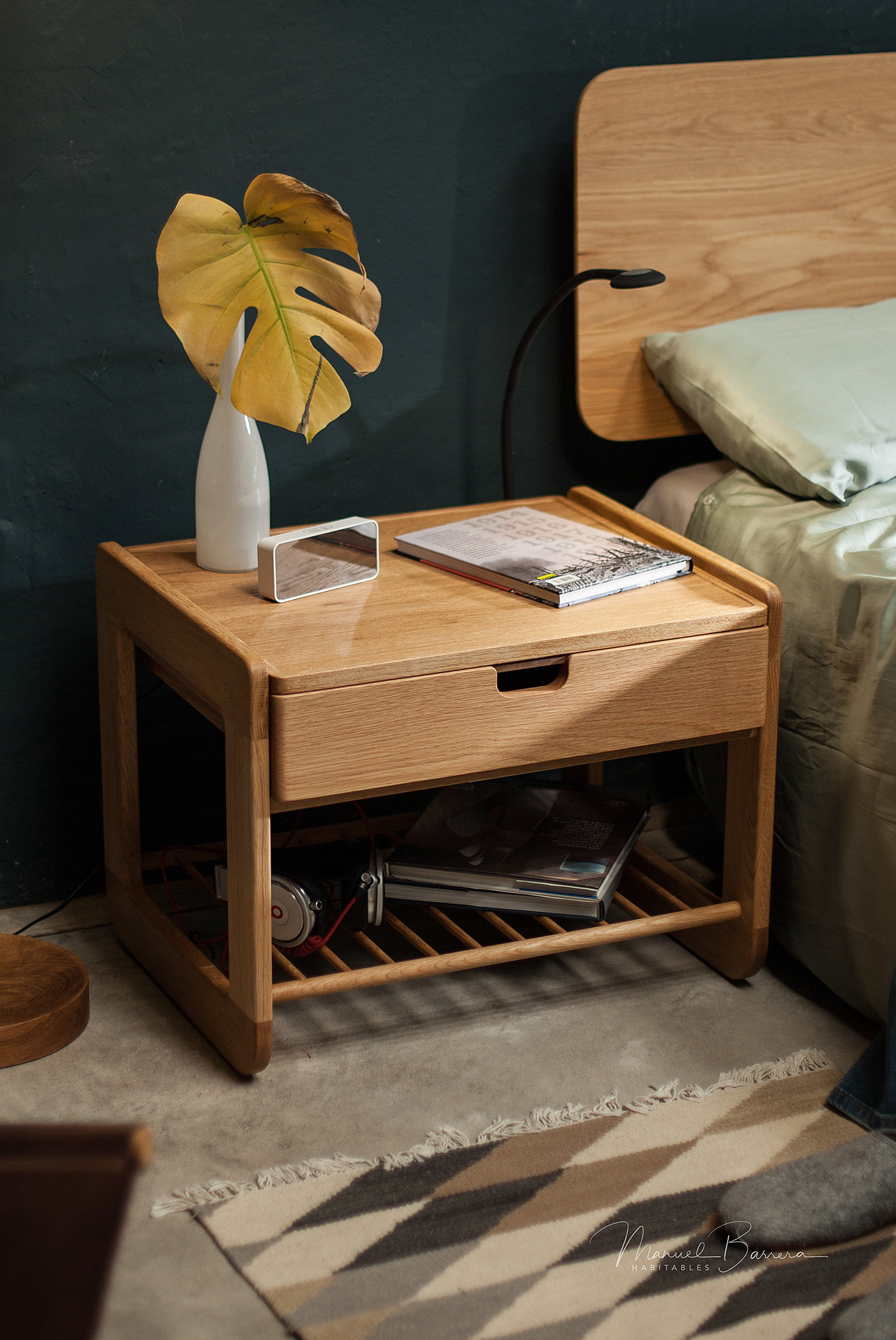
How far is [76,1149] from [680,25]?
64.5 inches

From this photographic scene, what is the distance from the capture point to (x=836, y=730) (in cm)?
141

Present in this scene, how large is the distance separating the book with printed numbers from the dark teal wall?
0.28 metres

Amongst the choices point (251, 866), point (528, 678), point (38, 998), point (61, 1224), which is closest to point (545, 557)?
point (528, 678)

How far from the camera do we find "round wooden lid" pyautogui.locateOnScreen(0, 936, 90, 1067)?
1338 millimetres

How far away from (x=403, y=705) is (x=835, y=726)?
1.63ft

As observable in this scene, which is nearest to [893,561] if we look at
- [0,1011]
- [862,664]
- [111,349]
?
[862,664]

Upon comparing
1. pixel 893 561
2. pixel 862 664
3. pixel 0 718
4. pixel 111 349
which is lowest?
pixel 0 718

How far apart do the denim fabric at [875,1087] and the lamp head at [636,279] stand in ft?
2.55

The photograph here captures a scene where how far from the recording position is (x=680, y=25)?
1714 mm

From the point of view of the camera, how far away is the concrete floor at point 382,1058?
1.21 m

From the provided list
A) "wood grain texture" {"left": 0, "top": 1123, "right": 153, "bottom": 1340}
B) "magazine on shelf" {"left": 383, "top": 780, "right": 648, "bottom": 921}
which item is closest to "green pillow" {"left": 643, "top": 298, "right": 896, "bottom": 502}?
"magazine on shelf" {"left": 383, "top": 780, "right": 648, "bottom": 921}

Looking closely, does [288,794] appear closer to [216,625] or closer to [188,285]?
[216,625]

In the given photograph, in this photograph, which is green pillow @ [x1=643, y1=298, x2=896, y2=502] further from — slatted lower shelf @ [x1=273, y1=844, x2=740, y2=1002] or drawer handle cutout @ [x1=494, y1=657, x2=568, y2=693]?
slatted lower shelf @ [x1=273, y1=844, x2=740, y2=1002]

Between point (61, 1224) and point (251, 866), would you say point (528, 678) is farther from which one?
point (61, 1224)
